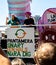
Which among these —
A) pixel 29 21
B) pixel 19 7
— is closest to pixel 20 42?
pixel 29 21

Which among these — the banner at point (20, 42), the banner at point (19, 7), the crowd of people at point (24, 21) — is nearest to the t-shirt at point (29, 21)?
the crowd of people at point (24, 21)

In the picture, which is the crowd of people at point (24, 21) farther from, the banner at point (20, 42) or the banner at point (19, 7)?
the banner at point (20, 42)

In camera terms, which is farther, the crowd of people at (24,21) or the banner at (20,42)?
the crowd of people at (24,21)

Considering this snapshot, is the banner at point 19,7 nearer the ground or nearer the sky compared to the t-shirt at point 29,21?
nearer the sky

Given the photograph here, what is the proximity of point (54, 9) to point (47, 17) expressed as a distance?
23 cm

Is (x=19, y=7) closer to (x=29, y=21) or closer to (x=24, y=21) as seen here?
(x=24, y=21)

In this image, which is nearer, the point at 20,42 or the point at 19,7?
the point at 20,42

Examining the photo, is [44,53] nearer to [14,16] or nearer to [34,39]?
[34,39]

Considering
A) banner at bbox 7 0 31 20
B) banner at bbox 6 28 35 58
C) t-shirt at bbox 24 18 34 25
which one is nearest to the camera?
banner at bbox 6 28 35 58

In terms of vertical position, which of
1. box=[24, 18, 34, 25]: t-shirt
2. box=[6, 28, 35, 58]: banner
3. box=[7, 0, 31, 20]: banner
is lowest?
box=[6, 28, 35, 58]: banner

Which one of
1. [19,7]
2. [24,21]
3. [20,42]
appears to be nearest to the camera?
[20,42]

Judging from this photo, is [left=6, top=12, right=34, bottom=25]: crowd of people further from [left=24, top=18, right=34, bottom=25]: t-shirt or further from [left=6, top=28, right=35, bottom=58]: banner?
[left=6, top=28, right=35, bottom=58]: banner

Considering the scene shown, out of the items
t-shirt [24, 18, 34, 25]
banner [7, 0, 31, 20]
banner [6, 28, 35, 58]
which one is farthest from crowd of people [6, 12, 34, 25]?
banner [6, 28, 35, 58]

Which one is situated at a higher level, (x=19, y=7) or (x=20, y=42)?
(x=19, y=7)
